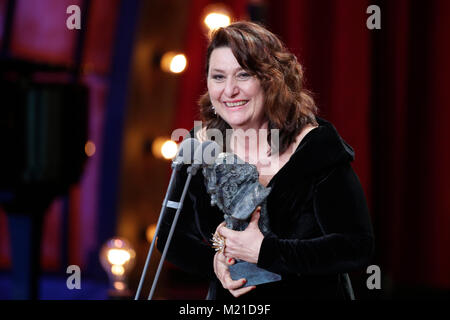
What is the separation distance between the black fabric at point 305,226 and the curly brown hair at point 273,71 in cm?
4

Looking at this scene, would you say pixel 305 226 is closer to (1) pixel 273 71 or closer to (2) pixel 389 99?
(1) pixel 273 71

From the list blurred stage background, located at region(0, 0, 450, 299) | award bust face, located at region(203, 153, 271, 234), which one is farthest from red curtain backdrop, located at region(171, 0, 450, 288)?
award bust face, located at region(203, 153, 271, 234)

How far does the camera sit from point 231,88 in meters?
1.20

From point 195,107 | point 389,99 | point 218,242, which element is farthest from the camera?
point 389,99

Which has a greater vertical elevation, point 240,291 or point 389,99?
point 389,99

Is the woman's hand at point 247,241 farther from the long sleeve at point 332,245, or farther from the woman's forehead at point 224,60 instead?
the woman's forehead at point 224,60

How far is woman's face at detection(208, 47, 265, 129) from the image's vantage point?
1.20 metres

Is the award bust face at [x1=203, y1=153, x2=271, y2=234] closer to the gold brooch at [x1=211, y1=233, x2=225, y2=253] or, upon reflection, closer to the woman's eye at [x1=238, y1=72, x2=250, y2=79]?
the gold brooch at [x1=211, y1=233, x2=225, y2=253]

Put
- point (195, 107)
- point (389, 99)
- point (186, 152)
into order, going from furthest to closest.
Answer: point (389, 99)
point (195, 107)
point (186, 152)

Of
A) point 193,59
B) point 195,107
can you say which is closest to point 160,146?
point 195,107

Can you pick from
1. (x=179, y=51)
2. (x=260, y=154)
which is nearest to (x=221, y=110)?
(x=260, y=154)

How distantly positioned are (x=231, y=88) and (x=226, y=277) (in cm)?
37

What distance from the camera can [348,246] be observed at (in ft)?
3.71

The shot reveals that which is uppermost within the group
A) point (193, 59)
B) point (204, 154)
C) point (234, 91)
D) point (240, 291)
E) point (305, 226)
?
point (193, 59)
